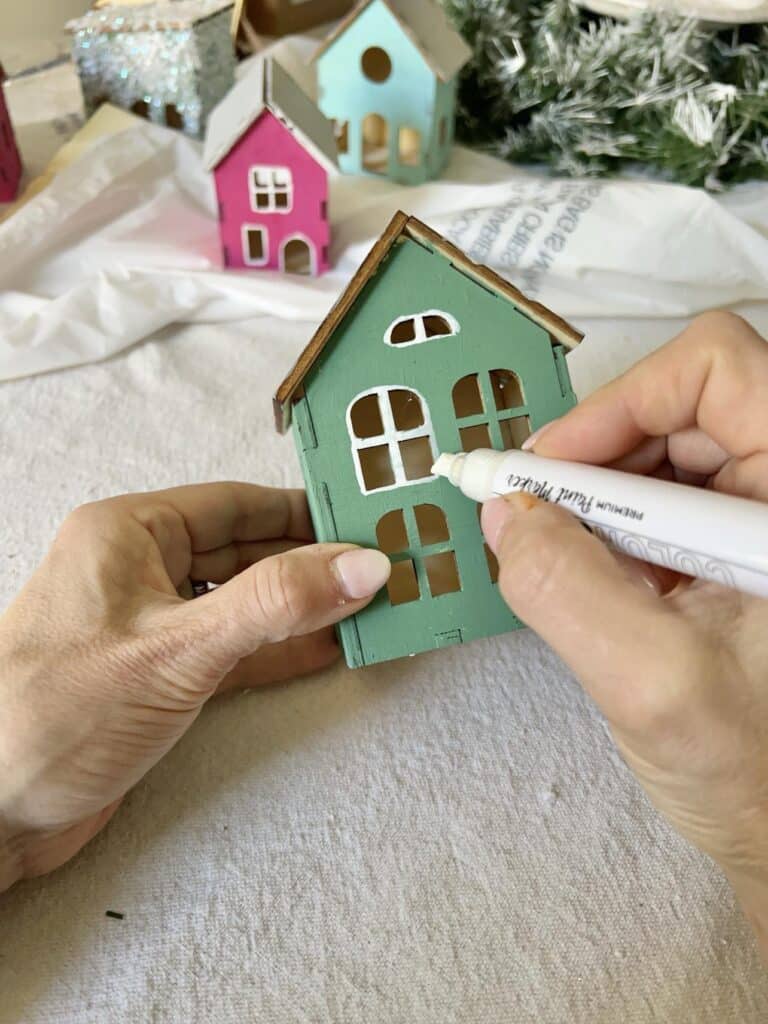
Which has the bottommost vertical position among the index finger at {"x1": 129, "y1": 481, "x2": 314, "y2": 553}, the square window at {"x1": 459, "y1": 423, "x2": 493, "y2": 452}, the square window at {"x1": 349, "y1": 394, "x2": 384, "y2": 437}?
the index finger at {"x1": 129, "y1": 481, "x2": 314, "y2": 553}

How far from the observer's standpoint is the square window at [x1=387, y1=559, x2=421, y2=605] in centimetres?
62

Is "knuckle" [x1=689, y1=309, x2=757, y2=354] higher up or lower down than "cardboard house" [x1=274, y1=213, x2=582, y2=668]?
higher up

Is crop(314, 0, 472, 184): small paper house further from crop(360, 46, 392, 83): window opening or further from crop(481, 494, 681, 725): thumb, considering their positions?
crop(481, 494, 681, 725): thumb

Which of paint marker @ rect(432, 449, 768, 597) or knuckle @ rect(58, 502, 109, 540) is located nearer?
paint marker @ rect(432, 449, 768, 597)

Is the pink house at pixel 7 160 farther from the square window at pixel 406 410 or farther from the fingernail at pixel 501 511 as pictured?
the fingernail at pixel 501 511

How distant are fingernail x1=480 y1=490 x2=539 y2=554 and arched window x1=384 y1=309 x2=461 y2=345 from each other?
0.13 m

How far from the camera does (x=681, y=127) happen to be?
1.01 metres

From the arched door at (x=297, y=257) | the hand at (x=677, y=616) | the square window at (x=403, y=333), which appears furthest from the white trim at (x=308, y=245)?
the hand at (x=677, y=616)

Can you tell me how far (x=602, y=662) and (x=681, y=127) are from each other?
81cm

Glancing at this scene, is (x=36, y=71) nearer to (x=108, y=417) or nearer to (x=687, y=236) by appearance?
(x=108, y=417)

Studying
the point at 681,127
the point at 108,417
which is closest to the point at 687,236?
the point at 681,127

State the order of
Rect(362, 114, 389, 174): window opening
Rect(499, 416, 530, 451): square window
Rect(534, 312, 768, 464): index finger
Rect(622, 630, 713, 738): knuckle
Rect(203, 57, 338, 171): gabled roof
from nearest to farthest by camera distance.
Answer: Rect(622, 630, 713, 738): knuckle, Rect(534, 312, 768, 464): index finger, Rect(499, 416, 530, 451): square window, Rect(203, 57, 338, 171): gabled roof, Rect(362, 114, 389, 174): window opening

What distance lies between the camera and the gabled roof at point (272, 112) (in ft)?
2.96

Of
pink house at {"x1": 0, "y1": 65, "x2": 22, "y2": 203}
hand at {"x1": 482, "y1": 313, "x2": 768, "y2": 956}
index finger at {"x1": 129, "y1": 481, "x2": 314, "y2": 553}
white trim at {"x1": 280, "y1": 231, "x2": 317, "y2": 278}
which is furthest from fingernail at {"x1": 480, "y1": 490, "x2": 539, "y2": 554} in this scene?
pink house at {"x1": 0, "y1": 65, "x2": 22, "y2": 203}
